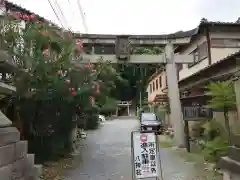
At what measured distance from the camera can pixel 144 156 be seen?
7441mm

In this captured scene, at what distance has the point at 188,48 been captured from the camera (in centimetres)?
2211

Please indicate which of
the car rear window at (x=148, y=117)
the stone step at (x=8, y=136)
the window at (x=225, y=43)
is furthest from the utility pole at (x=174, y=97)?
the car rear window at (x=148, y=117)

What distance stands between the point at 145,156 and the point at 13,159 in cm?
307

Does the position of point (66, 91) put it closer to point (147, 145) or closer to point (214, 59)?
point (147, 145)

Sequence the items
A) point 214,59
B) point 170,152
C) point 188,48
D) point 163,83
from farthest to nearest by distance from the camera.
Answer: point 163,83 → point 188,48 → point 214,59 → point 170,152

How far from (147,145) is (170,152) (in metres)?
7.27

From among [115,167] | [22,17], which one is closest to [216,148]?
[115,167]

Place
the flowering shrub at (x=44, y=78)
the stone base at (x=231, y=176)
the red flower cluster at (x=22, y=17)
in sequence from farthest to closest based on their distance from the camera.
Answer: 1. the red flower cluster at (x=22, y=17)
2. the flowering shrub at (x=44, y=78)
3. the stone base at (x=231, y=176)

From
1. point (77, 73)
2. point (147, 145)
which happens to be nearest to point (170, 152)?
point (77, 73)

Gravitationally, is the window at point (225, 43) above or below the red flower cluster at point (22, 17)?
above

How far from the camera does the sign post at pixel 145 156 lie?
24.0ft

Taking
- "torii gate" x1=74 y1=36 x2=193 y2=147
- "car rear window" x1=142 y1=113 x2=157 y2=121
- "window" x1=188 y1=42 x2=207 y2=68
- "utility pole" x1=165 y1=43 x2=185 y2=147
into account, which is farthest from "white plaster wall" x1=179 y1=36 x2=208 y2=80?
"car rear window" x1=142 y1=113 x2=157 y2=121

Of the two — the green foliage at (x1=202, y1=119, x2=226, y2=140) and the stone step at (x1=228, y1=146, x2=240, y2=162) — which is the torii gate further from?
the stone step at (x1=228, y1=146, x2=240, y2=162)

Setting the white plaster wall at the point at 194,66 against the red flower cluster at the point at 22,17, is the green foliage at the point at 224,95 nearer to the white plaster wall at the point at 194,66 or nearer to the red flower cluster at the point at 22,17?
the red flower cluster at the point at 22,17
